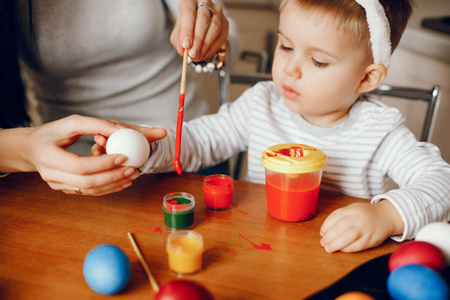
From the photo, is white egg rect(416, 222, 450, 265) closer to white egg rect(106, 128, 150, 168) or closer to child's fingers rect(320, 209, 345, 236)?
child's fingers rect(320, 209, 345, 236)

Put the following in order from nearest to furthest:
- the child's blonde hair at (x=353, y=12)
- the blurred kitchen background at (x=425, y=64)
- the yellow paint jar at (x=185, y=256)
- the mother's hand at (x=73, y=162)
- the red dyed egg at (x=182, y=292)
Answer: the red dyed egg at (x=182, y=292), the yellow paint jar at (x=185, y=256), the mother's hand at (x=73, y=162), the child's blonde hair at (x=353, y=12), the blurred kitchen background at (x=425, y=64)

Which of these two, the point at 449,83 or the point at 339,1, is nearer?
the point at 339,1

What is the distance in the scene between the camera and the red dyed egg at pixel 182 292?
0.54 m

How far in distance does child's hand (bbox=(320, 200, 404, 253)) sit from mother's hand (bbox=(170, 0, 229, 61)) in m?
0.53

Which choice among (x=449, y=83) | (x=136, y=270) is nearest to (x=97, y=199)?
(x=136, y=270)

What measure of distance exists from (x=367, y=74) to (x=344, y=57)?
122 millimetres

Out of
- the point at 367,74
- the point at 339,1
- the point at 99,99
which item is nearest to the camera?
the point at 339,1

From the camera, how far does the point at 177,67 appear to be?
1431 millimetres

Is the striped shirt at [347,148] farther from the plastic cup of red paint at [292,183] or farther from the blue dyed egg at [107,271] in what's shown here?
the blue dyed egg at [107,271]

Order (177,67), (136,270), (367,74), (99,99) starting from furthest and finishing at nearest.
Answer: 1. (177,67)
2. (99,99)
3. (367,74)
4. (136,270)

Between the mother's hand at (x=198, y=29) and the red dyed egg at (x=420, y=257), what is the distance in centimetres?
65

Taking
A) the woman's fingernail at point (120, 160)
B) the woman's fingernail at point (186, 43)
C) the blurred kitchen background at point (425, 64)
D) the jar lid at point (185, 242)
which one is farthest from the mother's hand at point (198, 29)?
the blurred kitchen background at point (425, 64)

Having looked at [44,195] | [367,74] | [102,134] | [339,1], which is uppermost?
[339,1]

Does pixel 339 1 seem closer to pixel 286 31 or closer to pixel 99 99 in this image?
pixel 286 31
